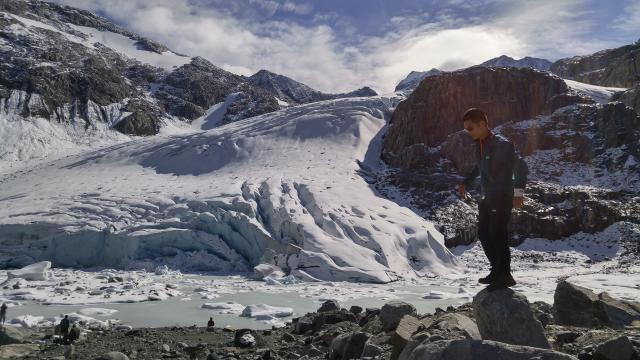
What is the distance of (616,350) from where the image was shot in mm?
5027

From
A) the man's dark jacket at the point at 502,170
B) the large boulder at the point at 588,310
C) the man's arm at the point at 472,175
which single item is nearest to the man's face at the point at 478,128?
the man's dark jacket at the point at 502,170

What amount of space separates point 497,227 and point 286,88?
445ft

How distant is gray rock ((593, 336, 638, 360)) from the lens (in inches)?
197

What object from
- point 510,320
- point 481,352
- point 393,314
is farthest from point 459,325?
point 393,314

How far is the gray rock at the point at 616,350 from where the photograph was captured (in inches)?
197

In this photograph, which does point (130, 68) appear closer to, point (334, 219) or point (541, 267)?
point (334, 219)

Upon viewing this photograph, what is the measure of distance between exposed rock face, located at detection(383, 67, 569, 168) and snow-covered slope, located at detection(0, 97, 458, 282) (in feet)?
26.2

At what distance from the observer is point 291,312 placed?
14477mm

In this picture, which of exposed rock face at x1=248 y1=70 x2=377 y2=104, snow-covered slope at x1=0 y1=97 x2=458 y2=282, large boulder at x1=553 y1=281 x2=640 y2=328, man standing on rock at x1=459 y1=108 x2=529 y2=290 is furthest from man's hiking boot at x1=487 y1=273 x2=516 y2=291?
exposed rock face at x1=248 y1=70 x2=377 y2=104

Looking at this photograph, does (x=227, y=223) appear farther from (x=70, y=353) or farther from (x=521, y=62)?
(x=521, y=62)

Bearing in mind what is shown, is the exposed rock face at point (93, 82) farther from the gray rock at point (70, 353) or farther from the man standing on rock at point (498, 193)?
the man standing on rock at point (498, 193)

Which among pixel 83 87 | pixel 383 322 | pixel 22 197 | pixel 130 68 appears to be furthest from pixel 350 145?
pixel 130 68

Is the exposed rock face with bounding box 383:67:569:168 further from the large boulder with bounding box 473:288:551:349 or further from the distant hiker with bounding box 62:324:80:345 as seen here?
the large boulder with bounding box 473:288:551:349

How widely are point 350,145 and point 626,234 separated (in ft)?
68.5
